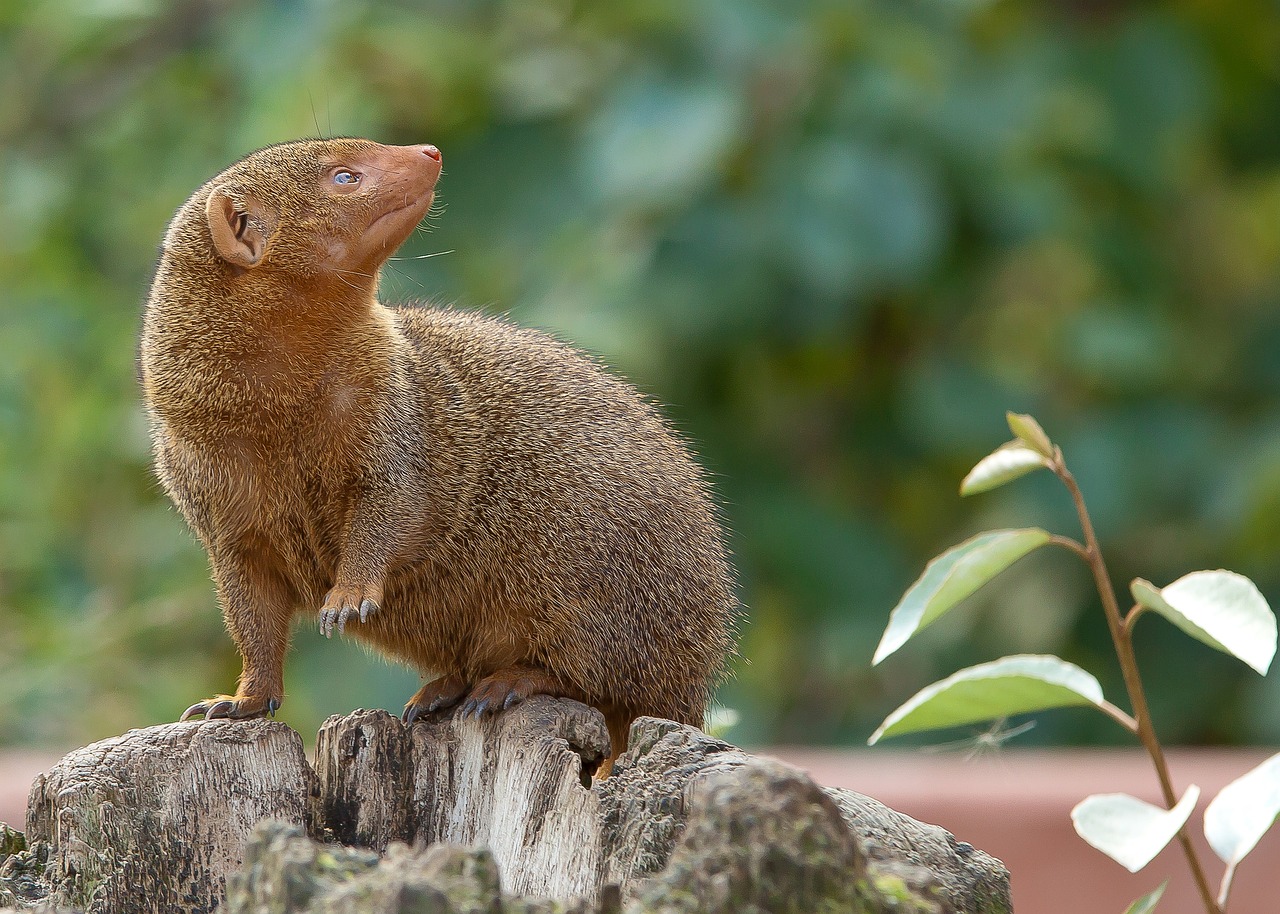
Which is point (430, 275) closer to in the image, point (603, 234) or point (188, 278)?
point (603, 234)

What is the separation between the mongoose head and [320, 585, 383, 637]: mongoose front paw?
34cm

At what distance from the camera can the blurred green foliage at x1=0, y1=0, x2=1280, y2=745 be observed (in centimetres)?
312

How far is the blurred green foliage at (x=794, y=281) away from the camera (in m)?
3.12

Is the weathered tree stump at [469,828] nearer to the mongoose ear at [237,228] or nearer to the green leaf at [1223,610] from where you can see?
the green leaf at [1223,610]

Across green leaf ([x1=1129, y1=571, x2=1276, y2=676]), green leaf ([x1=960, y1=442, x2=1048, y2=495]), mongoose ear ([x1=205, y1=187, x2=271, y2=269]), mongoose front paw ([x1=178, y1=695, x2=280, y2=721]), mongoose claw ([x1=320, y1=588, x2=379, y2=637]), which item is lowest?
mongoose front paw ([x1=178, y1=695, x2=280, y2=721])

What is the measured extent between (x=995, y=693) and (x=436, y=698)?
655 millimetres

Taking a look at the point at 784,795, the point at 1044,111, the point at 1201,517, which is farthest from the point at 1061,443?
the point at 784,795

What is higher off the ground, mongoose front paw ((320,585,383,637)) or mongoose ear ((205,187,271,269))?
mongoose ear ((205,187,271,269))

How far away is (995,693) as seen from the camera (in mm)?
1211

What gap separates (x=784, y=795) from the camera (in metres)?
0.96

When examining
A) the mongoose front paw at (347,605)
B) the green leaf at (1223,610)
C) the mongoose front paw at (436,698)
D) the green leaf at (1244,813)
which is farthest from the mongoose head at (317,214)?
the green leaf at (1244,813)

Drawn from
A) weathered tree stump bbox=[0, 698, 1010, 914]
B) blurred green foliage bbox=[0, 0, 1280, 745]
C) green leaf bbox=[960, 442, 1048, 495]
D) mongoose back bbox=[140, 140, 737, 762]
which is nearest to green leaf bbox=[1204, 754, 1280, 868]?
weathered tree stump bbox=[0, 698, 1010, 914]

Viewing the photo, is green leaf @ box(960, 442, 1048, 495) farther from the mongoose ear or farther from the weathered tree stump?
the mongoose ear

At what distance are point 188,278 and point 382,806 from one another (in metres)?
0.61
